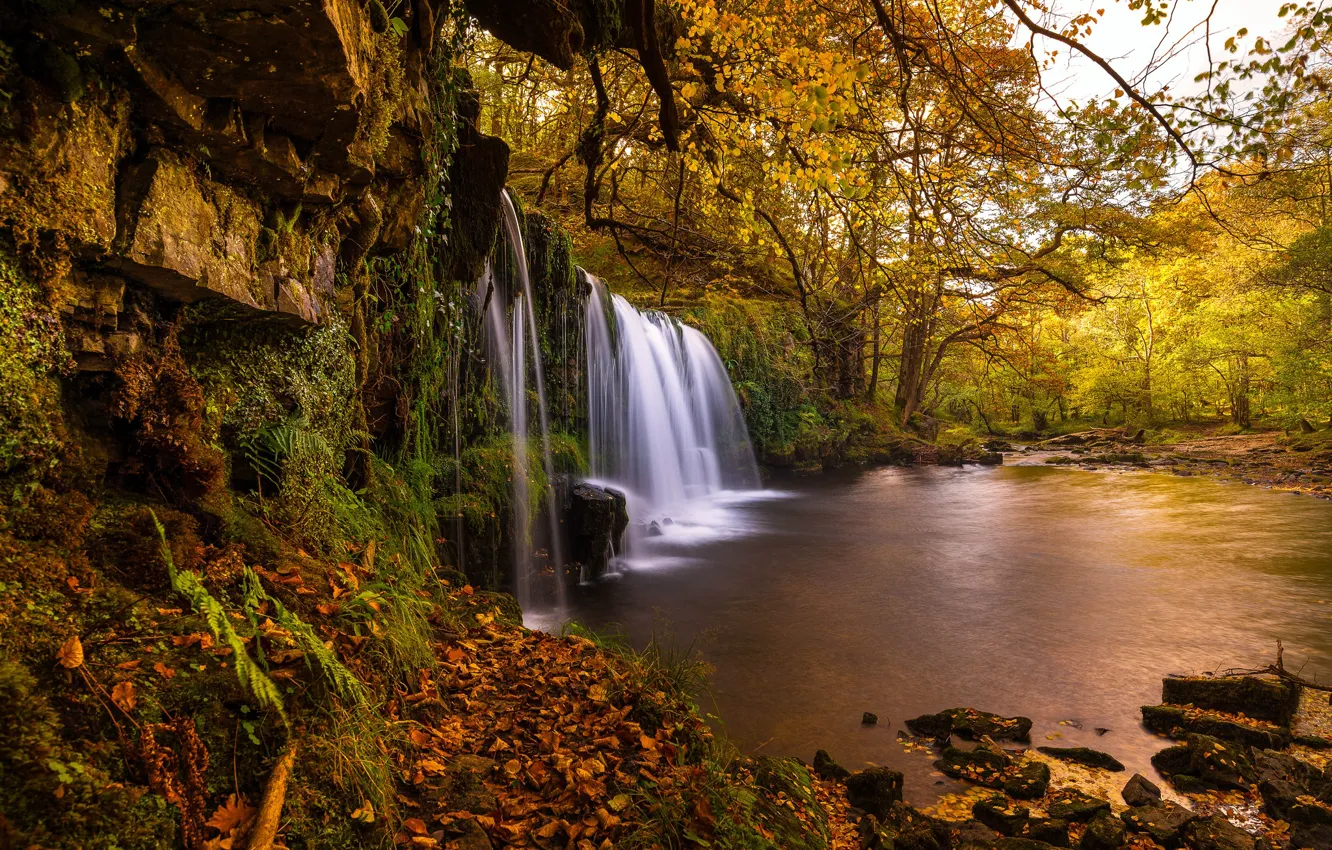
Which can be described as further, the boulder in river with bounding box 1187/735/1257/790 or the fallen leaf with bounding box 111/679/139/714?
the boulder in river with bounding box 1187/735/1257/790

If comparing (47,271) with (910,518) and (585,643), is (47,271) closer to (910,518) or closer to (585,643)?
(585,643)

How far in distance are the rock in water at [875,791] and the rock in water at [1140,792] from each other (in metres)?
1.43

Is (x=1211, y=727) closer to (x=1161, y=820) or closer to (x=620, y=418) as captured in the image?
(x=1161, y=820)

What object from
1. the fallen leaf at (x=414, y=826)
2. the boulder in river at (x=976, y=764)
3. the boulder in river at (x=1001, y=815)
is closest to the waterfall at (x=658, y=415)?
the boulder in river at (x=976, y=764)

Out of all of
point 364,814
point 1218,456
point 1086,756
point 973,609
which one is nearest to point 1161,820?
point 1086,756

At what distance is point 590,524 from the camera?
811cm

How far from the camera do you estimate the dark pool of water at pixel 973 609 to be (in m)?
5.04

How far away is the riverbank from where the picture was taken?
16.0m

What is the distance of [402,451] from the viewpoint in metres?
5.13

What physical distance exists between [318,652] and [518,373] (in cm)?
641

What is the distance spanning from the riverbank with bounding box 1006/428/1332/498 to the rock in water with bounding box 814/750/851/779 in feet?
55.5

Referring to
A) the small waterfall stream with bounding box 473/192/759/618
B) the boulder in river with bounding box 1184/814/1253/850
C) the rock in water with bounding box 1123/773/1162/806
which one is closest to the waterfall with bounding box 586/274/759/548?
the small waterfall stream with bounding box 473/192/759/618

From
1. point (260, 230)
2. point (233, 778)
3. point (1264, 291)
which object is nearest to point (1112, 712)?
point (233, 778)

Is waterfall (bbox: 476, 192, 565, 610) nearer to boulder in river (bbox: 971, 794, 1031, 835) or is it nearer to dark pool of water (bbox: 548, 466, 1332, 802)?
dark pool of water (bbox: 548, 466, 1332, 802)
